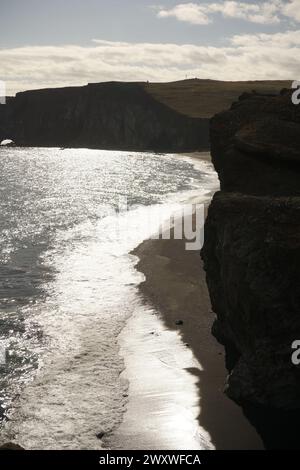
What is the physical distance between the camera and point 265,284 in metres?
14.5

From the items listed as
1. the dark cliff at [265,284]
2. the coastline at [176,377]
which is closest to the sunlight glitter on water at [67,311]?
the coastline at [176,377]

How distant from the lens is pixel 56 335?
21797 mm

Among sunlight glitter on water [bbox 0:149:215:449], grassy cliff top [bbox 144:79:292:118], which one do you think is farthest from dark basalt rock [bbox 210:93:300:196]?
grassy cliff top [bbox 144:79:292:118]

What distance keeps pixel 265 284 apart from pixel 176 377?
5.52 meters

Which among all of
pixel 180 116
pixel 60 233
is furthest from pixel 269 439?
pixel 180 116

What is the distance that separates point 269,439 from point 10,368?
9824 millimetres

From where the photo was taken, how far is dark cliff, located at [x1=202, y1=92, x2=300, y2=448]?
1427cm

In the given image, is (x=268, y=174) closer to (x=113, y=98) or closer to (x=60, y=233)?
(x=60, y=233)

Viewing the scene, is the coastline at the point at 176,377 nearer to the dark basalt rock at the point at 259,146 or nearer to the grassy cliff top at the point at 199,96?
the dark basalt rock at the point at 259,146

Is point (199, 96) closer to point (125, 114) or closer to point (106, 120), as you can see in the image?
point (125, 114)

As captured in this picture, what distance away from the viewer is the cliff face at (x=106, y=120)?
159125 millimetres

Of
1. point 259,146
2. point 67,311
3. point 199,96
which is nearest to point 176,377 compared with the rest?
point 67,311

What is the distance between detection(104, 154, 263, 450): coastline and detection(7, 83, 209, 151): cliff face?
129514mm

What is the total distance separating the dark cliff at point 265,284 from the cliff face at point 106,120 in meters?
133
